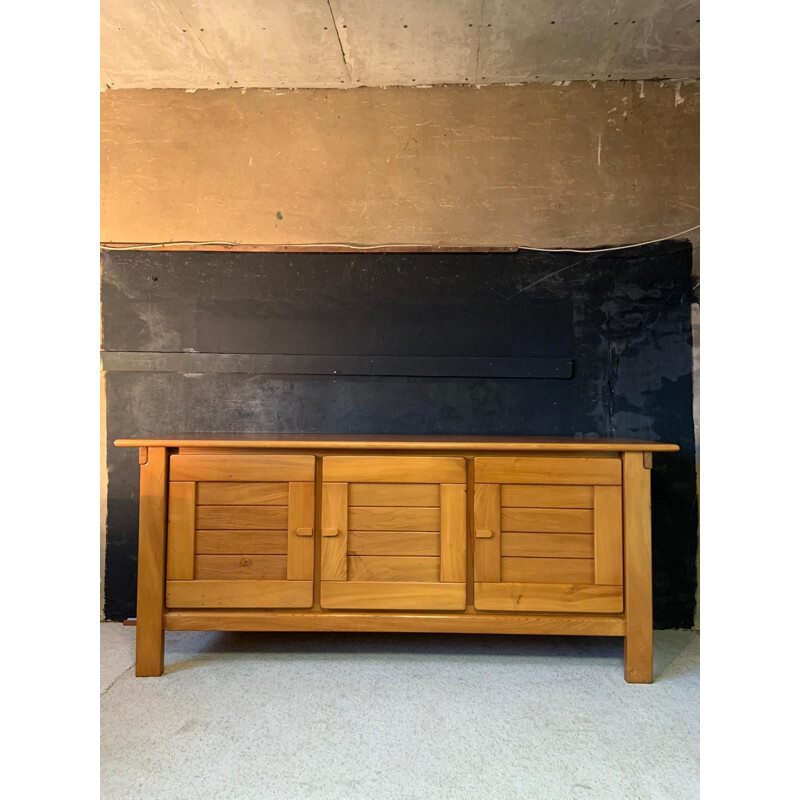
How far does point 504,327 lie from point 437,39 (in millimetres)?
1161

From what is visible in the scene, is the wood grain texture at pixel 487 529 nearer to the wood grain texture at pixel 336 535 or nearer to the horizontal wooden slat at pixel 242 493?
the wood grain texture at pixel 336 535

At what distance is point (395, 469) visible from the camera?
1.95 metres

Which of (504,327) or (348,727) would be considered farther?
(504,327)

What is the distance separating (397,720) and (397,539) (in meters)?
0.53

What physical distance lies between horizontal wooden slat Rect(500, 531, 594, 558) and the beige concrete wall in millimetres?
1270

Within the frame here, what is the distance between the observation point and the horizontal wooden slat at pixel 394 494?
1938 mm

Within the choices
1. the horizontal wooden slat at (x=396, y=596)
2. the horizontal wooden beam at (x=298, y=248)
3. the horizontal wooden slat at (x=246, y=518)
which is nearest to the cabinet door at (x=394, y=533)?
the horizontal wooden slat at (x=396, y=596)

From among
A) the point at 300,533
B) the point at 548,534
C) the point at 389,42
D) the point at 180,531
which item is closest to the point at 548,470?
the point at 548,534

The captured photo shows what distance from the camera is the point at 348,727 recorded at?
5.15ft

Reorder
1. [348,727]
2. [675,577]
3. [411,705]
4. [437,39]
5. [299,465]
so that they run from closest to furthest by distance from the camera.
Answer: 1. [348,727]
2. [411,705]
3. [299,465]
4. [437,39]
5. [675,577]

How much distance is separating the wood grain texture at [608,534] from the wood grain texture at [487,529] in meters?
0.32

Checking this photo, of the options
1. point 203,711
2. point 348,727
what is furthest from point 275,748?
point 203,711
